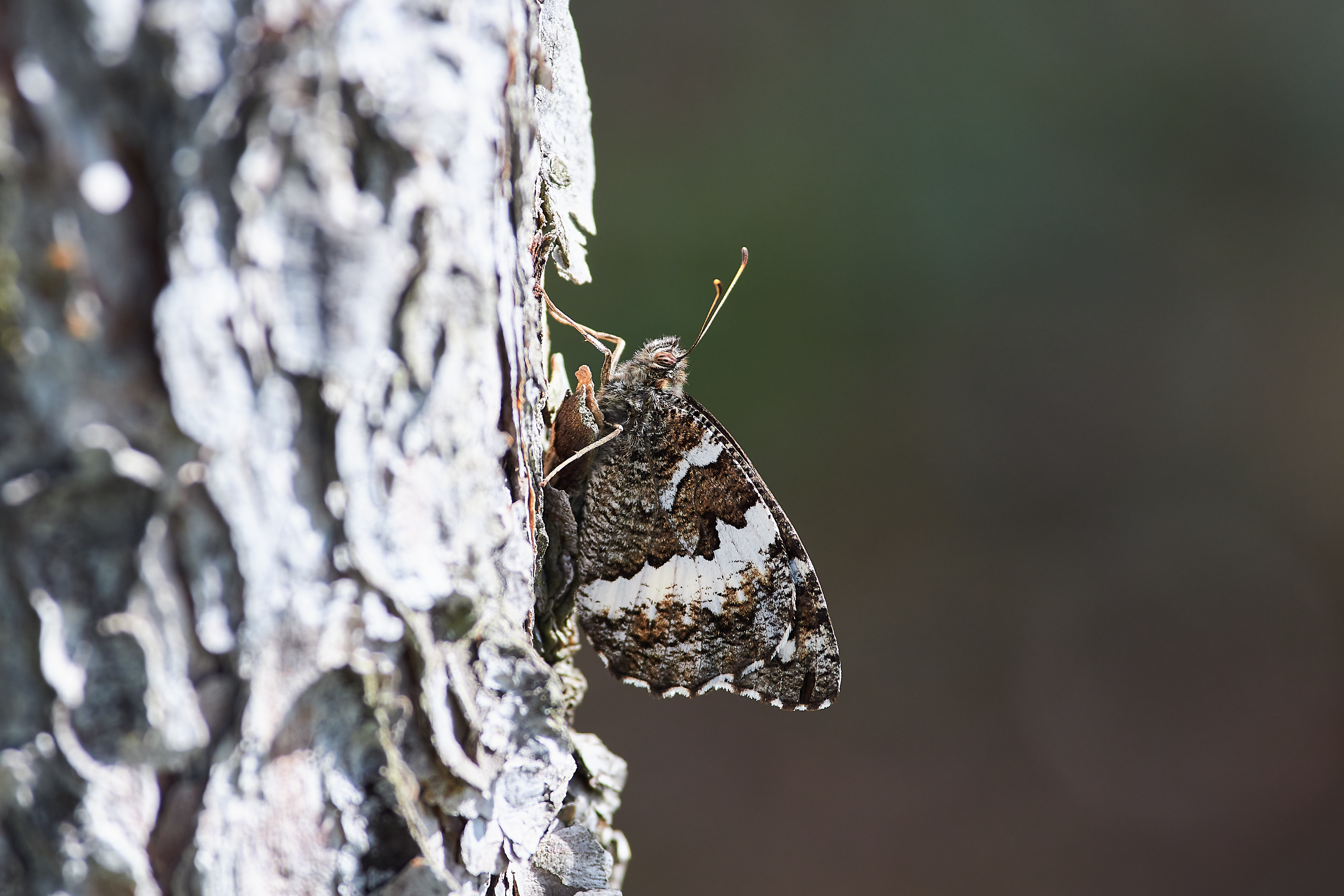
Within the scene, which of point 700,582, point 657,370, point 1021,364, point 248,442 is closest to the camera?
point 248,442

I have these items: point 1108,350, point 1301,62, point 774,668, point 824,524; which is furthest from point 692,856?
point 1301,62

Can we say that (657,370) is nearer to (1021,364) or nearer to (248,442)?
(248,442)

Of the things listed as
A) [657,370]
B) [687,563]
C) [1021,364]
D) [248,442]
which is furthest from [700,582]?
[1021,364]

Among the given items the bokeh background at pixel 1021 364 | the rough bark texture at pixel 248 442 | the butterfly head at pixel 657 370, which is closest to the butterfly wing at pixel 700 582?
the butterfly head at pixel 657 370

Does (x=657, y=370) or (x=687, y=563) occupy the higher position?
(x=657, y=370)

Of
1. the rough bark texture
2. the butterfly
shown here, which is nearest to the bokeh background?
the butterfly

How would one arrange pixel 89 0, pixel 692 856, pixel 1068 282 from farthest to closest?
pixel 1068 282 → pixel 692 856 → pixel 89 0

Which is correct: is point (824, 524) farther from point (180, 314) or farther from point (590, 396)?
point (180, 314)
